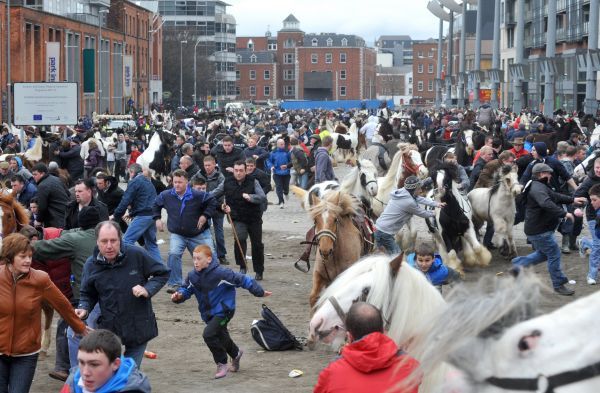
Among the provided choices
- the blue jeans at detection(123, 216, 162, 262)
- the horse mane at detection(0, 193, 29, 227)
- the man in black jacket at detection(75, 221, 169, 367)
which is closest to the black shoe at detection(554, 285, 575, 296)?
the blue jeans at detection(123, 216, 162, 262)

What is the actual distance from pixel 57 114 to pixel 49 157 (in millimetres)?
2385

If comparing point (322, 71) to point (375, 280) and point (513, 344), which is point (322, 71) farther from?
point (513, 344)

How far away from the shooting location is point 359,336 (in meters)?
4.88

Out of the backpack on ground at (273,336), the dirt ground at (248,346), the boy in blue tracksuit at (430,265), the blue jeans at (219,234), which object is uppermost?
the boy in blue tracksuit at (430,265)

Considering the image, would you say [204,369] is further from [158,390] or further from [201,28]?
[201,28]

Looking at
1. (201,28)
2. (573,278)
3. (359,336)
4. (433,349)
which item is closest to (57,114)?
(573,278)

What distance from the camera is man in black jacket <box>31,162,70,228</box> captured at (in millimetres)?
13500

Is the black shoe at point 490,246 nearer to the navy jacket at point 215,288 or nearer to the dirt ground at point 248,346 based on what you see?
the dirt ground at point 248,346

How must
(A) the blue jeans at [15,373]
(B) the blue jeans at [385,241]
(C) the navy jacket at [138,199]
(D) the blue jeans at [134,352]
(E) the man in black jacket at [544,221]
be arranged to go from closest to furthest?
(A) the blue jeans at [15,373] → (D) the blue jeans at [134,352] → (B) the blue jeans at [385,241] → (E) the man in black jacket at [544,221] → (C) the navy jacket at [138,199]

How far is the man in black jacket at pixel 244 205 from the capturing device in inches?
583

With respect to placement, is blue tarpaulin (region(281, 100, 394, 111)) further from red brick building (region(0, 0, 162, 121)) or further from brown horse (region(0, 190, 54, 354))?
brown horse (region(0, 190, 54, 354))

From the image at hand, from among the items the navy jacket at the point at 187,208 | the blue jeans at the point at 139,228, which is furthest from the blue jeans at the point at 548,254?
the blue jeans at the point at 139,228

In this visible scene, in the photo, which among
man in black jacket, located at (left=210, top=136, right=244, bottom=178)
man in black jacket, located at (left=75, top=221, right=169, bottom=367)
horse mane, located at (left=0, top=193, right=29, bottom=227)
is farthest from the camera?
man in black jacket, located at (left=210, top=136, right=244, bottom=178)

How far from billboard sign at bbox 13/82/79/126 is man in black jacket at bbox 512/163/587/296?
1360 cm
